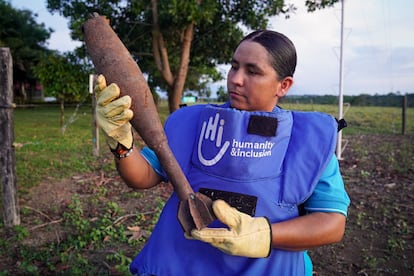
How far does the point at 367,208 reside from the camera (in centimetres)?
497

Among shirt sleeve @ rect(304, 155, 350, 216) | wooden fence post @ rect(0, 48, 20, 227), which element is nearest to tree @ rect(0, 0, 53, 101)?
wooden fence post @ rect(0, 48, 20, 227)

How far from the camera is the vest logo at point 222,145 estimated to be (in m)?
1.47

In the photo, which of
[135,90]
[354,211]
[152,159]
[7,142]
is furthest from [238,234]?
[354,211]

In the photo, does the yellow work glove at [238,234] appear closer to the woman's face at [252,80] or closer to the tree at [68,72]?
the woman's face at [252,80]

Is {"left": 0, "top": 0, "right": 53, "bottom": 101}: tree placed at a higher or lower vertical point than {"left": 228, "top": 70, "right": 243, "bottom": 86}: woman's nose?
higher

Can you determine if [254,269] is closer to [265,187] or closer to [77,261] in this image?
[265,187]

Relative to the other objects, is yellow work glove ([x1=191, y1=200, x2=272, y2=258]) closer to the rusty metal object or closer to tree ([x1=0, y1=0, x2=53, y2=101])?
the rusty metal object

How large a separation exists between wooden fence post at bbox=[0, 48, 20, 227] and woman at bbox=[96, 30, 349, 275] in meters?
2.93

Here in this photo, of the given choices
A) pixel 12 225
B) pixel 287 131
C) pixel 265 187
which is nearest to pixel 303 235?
pixel 265 187

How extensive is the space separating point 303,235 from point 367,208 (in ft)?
13.3

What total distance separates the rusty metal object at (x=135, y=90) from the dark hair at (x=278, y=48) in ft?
1.70

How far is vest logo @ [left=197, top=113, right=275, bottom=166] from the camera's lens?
1468mm

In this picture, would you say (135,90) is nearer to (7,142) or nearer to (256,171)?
(256,171)

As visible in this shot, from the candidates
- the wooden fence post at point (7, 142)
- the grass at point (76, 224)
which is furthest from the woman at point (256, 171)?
the wooden fence post at point (7, 142)
